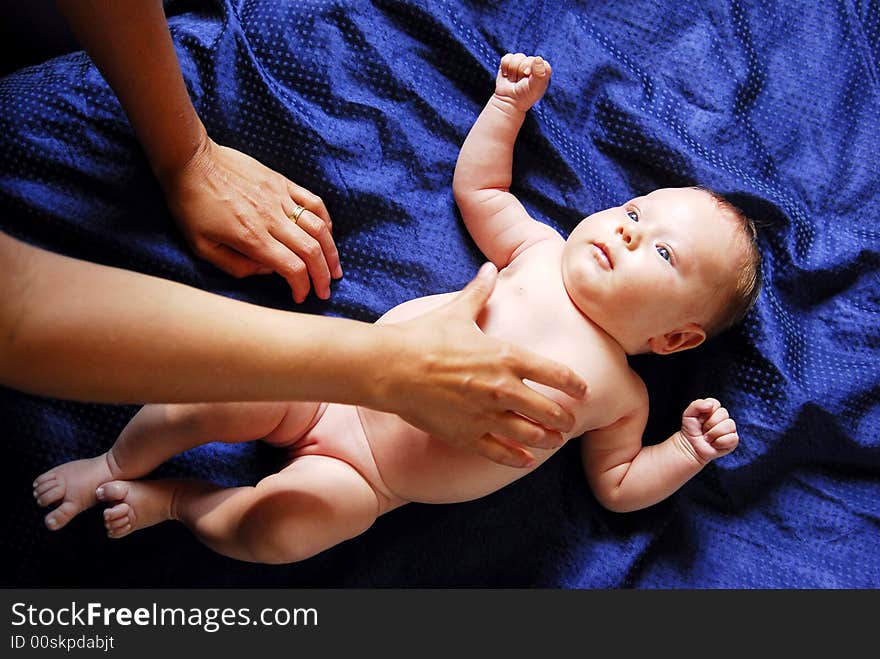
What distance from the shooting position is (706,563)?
1.24m

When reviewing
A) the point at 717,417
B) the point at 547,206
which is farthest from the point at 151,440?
the point at 717,417

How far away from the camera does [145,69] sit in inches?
40.9

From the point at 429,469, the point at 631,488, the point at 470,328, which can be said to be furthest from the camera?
the point at 631,488

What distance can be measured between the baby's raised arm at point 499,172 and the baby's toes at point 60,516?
738mm

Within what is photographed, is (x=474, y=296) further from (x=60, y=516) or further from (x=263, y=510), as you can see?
(x=60, y=516)

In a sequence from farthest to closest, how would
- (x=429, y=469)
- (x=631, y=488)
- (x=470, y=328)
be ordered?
1. (x=631, y=488)
2. (x=429, y=469)
3. (x=470, y=328)

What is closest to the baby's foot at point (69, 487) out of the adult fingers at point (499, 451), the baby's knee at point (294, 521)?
the baby's knee at point (294, 521)

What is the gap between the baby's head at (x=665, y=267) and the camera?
1107 mm

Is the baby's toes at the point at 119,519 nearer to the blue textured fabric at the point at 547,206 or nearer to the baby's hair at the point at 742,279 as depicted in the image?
the blue textured fabric at the point at 547,206

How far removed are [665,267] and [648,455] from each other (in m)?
0.31

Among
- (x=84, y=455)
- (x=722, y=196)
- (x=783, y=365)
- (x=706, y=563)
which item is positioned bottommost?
(x=706, y=563)

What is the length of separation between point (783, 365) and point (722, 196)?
0.96 ft
